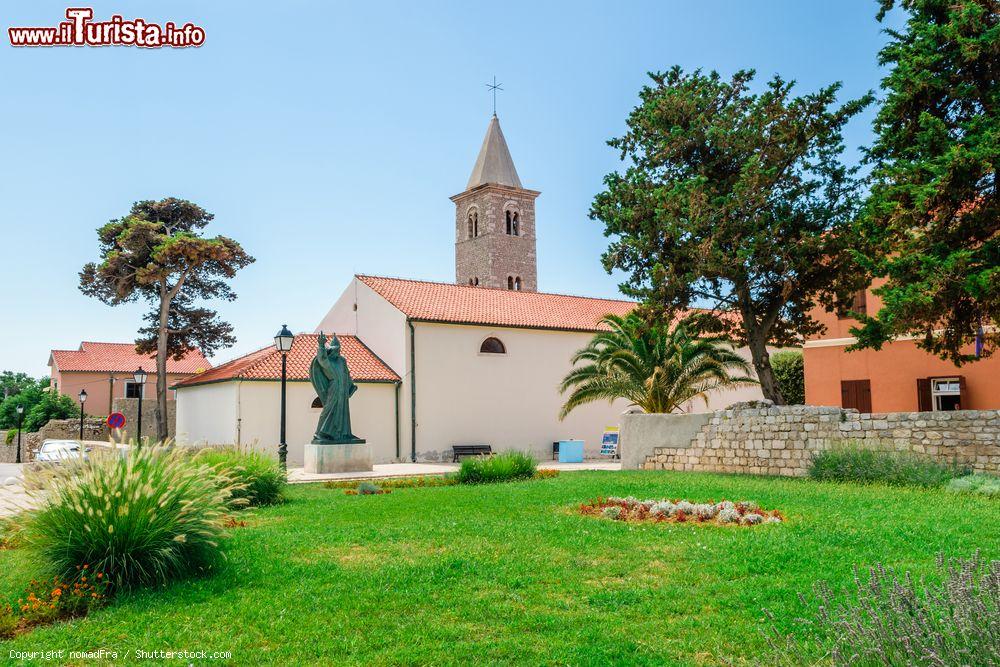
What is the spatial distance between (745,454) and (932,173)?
6.92m

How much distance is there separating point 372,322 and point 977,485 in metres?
23.5

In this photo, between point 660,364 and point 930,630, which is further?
point 660,364

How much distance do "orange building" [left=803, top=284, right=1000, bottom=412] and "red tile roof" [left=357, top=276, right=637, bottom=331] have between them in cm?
837

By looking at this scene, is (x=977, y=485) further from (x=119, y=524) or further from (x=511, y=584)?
(x=119, y=524)

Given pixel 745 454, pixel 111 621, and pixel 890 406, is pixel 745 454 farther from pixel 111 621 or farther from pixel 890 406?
pixel 111 621

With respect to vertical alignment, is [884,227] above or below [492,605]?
above

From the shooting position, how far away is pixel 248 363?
29.4 meters

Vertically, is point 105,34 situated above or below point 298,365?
above

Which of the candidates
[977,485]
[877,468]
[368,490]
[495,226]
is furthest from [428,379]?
[495,226]

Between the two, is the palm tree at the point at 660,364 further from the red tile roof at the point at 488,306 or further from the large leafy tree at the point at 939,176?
the large leafy tree at the point at 939,176

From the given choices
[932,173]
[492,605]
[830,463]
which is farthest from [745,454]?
[492,605]

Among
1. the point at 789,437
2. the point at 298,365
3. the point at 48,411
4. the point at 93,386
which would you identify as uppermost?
the point at 93,386

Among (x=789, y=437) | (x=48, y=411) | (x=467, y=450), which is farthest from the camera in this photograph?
(x=48, y=411)

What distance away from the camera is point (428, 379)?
29281 mm
